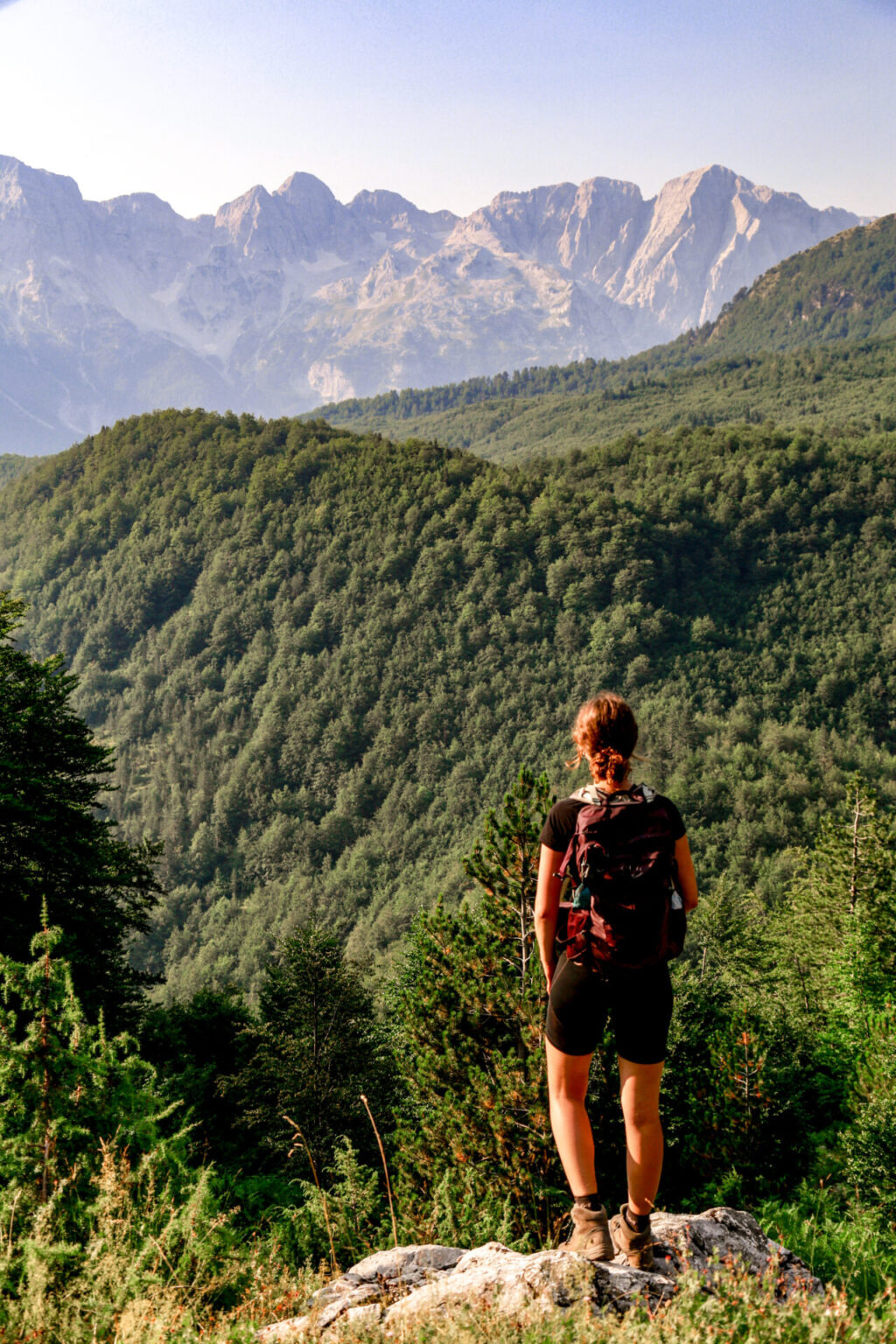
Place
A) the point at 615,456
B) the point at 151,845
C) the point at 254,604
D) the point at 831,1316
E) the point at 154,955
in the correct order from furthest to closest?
the point at 615,456, the point at 254,604, the point at 154,955, the point at 151,845, the point at 831,1316

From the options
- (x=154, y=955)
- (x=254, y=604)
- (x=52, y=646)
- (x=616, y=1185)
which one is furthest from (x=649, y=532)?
(x=616, y=1185)

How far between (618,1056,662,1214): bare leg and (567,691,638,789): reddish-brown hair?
52.9 inches

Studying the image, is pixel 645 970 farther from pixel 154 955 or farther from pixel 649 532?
pixel 649 532

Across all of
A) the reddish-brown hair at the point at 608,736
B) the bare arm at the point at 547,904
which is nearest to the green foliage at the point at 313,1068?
the bare arm at the point at 547,904

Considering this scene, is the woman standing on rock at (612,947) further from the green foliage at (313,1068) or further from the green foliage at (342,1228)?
the green foliage at (313,1068)

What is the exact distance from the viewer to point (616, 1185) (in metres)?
8.02

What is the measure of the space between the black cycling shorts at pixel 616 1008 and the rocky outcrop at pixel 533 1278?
2.64ft

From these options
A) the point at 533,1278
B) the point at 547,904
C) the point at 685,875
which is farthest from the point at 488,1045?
the point at 685,875

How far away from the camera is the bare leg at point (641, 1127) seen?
3598 millimetres

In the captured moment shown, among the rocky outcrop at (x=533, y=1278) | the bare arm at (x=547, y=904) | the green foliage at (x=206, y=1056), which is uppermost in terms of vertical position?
the bare arm at (x=547, y=904)

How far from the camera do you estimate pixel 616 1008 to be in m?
3.55

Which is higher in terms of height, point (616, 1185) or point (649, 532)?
point (649, 532)

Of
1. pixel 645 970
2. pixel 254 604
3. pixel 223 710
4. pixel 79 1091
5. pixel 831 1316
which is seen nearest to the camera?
pixel 831 1316

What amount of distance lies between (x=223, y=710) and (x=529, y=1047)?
112566mm
